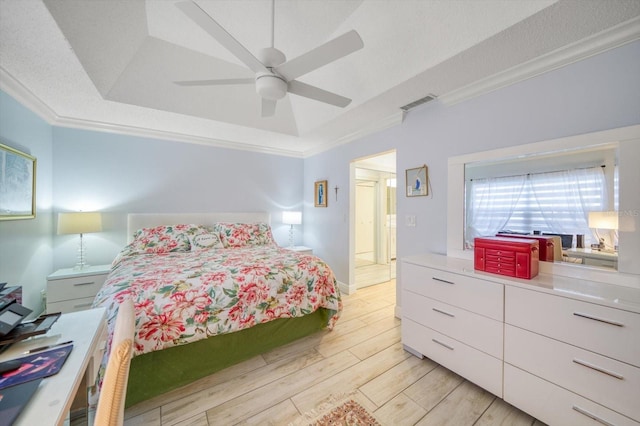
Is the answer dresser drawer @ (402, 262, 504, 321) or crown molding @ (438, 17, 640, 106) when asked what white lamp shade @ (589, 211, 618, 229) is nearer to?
dresser drawer @ (402, 262, 504, 321)

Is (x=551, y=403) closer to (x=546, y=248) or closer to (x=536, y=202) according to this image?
(x=546, y=248)

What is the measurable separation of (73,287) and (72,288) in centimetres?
1

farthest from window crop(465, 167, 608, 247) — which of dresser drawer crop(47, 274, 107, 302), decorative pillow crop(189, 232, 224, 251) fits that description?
dresser drawer crop(47, 274, 107, 302)

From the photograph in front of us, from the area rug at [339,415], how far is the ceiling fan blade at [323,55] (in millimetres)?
2102

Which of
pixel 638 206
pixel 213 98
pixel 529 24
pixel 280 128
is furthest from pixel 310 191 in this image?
pixel 638 206

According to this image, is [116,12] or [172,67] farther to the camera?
[172,67]

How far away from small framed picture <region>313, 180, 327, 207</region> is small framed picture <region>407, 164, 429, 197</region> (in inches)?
62.9

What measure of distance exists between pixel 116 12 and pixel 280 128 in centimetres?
185

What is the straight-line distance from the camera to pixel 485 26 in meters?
1.48

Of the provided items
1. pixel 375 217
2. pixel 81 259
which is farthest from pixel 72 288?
pixel 375 217

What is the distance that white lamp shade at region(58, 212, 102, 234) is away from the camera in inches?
99.9

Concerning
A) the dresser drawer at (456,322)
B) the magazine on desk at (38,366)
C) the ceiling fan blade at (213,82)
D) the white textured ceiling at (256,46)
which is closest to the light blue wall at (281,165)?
the white textured ceiling at (256,46)

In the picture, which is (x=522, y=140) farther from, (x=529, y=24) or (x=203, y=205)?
(x=203, y=205)

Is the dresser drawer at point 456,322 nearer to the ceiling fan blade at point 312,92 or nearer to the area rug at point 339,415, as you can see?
the area rug at point 339,415
